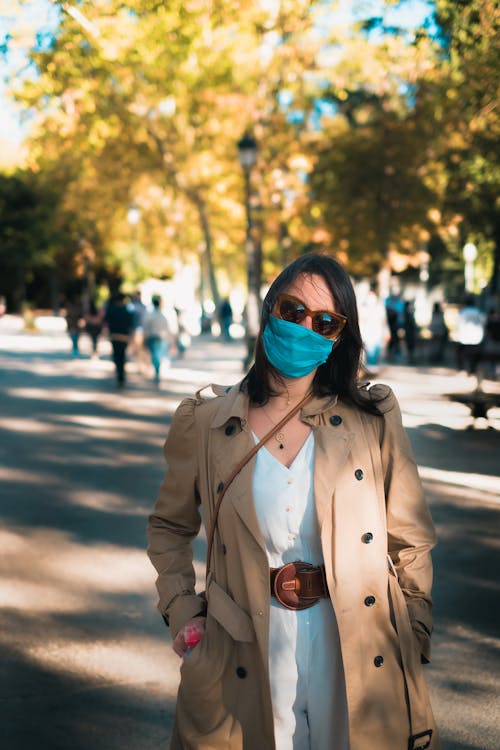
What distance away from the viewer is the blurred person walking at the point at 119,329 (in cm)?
1878

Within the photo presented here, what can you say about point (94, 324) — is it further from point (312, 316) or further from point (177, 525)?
point (312, 316)

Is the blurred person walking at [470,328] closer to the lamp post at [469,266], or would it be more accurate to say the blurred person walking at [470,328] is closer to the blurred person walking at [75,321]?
the blurred person walking at [75,321]

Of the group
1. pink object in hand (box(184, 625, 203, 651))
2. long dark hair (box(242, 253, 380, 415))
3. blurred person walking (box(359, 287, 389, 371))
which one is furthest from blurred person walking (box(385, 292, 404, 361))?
pink object in hand (box(184, 625, 203, 651))

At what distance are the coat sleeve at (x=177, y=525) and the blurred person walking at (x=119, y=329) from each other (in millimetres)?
16247

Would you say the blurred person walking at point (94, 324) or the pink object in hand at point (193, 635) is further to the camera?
the blurred person walking at point (94, 324)

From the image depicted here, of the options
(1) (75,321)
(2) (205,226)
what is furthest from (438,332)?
(2) (205,226)

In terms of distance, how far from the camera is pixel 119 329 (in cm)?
1880

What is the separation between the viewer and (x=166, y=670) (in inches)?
189

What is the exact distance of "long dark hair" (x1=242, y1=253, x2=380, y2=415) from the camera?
2488 millimetres

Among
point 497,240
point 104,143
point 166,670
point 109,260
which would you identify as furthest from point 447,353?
point 109,260

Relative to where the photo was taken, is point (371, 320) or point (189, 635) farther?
point (371, 320)

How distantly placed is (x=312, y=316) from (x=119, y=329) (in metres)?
16.6

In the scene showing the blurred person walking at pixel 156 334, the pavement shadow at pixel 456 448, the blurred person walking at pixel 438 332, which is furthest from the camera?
the blurred person walking at pixel 438 332

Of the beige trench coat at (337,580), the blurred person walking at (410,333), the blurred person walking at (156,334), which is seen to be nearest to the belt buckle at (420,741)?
the beige trench coat at (337,580)
